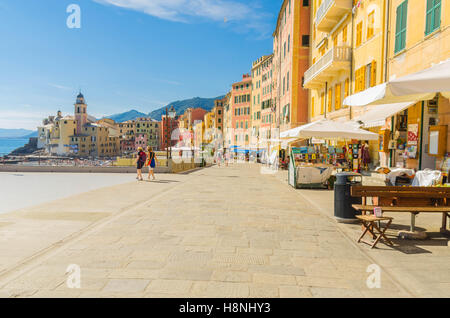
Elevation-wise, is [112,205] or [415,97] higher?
[415,97]

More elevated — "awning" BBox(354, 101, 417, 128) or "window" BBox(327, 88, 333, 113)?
"window" BBox(327, 88, 333, 113)

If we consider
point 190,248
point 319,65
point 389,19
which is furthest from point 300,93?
point 190,248

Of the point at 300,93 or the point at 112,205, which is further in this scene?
the point at 300,93

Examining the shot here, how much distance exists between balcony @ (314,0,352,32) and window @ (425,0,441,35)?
8.70 meters

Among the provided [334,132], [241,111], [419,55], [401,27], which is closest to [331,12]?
[401,27]

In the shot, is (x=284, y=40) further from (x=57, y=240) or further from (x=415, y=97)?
(x=57, y=240)

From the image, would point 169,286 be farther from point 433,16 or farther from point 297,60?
point 297,60

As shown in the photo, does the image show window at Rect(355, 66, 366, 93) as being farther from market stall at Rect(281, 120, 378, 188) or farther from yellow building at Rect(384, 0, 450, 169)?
yellow building at Rect(384, 0, 450, 169)

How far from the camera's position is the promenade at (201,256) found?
3795 mm

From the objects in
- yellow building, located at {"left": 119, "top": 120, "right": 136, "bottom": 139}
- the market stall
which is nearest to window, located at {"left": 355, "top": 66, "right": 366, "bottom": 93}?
the market stall

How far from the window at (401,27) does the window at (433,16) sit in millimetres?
1708

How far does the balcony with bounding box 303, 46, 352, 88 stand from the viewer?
61.0ft

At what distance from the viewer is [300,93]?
32281 mm
